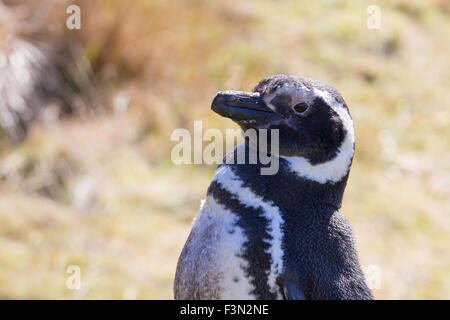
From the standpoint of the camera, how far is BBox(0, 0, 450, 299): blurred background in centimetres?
316

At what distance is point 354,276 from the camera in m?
1.46

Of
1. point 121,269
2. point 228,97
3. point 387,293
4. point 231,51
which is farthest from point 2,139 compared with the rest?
point 228,97

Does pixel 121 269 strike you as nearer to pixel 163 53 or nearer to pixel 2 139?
pixel 2 139

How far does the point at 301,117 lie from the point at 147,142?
7.83 feet

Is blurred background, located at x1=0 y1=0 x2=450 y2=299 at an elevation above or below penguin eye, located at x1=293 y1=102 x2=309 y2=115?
above

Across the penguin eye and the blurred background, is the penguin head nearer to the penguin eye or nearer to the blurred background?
the penguin eye

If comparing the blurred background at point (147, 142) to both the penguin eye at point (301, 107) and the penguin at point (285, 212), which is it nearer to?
the penguin at point (285, 212)

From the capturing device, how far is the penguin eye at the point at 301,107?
1437 millimetres

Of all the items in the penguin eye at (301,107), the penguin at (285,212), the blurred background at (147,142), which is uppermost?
the blurred background at (147,142)

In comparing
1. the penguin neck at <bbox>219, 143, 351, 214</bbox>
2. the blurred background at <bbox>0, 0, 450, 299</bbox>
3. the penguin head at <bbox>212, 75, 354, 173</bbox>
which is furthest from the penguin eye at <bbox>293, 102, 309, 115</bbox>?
the blurred background at <bbox>0, 0, 450, 299</bbox>

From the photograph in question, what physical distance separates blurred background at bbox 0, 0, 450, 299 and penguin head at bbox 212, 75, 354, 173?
1.65 m

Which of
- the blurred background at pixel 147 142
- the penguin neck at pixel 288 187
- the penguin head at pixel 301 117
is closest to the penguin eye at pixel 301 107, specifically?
the penguin head at pixel 301 117

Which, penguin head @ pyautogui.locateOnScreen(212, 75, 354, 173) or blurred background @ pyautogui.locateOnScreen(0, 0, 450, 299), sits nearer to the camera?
penguin head @ pyautogui.locateOnScreen(212, 75, 354, 173)
